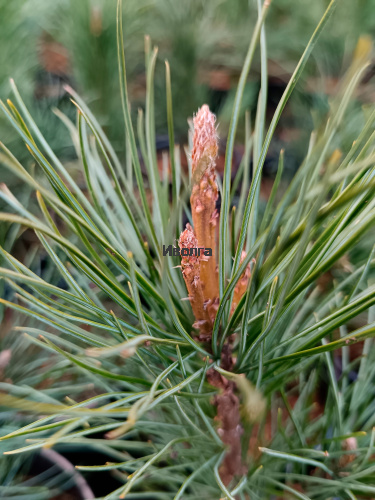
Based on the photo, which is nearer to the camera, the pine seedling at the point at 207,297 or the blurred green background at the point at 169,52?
the pine seedling at the point at 207,297

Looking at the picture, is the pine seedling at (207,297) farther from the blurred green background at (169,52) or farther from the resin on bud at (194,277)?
the blurred green background at (169,52)

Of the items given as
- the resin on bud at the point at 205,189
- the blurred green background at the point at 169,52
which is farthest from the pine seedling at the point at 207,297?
the blurred green background at the point at 169,52

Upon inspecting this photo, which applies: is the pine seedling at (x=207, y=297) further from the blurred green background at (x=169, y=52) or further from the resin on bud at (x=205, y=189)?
the blurred green background at (x=169, y=52)

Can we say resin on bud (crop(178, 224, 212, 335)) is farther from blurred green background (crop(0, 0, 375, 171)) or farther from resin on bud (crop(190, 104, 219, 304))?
blurred green background (crop(0, 0, 375, 171))

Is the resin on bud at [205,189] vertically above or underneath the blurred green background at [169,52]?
underneath

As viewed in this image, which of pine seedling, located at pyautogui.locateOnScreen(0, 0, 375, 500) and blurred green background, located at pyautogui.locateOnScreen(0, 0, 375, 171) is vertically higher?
blurred green background, located at pyautogui.locateOnScreen(0, 0, 375, 171)

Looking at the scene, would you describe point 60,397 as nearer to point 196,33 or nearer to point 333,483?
point 333,483

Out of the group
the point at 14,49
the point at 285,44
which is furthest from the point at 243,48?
the point at 14,49

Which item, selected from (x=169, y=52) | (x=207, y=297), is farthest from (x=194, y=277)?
(x=169, y=52)

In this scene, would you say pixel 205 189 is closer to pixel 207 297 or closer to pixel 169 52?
pixel 207 297

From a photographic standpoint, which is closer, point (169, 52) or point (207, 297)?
point (207, 297)

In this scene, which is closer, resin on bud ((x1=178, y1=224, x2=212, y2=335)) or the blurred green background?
resin on bud ((x1=178, y1=224, x2=212, y2=335))

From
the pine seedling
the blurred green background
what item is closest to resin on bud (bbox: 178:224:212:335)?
the pine seedling
